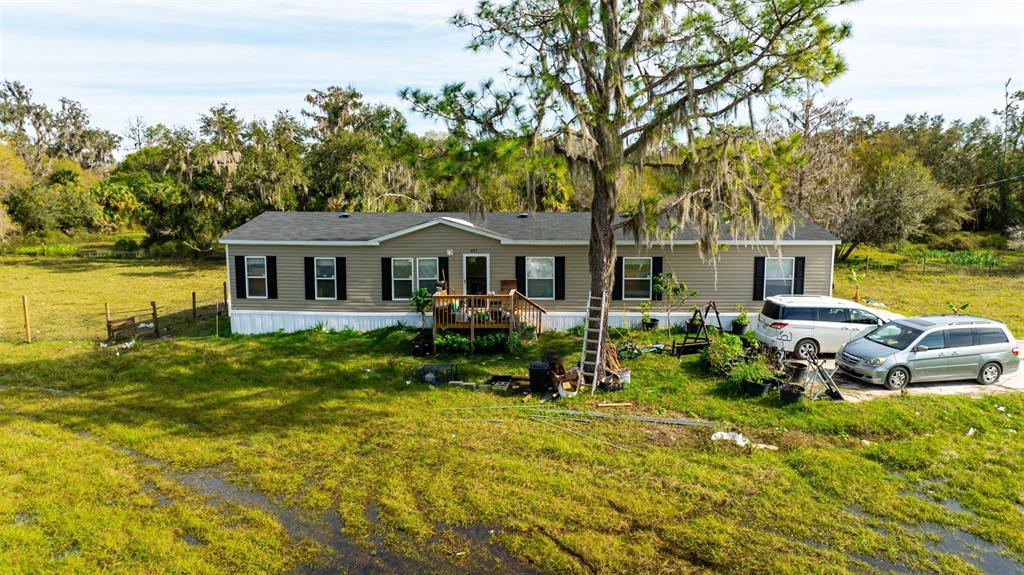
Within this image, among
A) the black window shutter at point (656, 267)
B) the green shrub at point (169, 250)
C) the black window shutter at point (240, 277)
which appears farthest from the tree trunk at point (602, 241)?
the green shrub at point (169, 250)

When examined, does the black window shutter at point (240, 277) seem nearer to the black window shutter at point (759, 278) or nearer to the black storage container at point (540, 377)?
the black storage container at point (540, 377)

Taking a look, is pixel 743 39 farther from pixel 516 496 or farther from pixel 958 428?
pixel 516 496

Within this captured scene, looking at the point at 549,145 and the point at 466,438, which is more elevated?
the point at 549,145

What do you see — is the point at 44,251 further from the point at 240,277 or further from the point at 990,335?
the point at 990,335

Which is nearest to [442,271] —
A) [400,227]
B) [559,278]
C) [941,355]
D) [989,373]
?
[400,227]

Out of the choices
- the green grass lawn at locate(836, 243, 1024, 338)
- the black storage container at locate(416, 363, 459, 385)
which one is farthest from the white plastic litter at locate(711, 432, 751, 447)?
the green grass lawn at locate(836, 243, 1024, 338)

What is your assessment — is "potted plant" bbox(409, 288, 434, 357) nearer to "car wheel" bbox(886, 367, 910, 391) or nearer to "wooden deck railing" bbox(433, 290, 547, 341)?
"wooden deck railing" bbox(433, 290, 547, 341)

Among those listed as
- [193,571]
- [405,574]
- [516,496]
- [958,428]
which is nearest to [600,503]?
[516,496]
